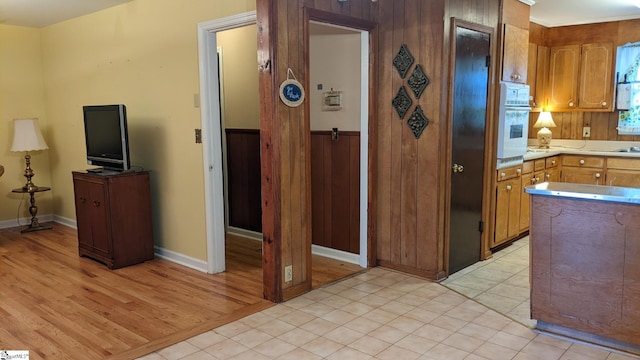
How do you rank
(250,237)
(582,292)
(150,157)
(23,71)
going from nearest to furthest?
(582,292) < (150,157) < (250,237) < (23,71)

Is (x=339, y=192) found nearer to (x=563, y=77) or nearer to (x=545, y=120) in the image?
(x=545, y=120)

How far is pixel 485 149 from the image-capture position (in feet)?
14.1

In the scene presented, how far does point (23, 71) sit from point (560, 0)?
6.27 metres

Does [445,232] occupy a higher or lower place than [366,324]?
higher

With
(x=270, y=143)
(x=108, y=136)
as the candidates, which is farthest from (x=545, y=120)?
(x=108, y=136)

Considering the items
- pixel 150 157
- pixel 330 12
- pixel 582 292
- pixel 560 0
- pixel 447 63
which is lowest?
pixel 582 292

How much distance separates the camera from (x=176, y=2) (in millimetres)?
4137

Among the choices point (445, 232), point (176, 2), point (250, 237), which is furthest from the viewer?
point (250, 237)

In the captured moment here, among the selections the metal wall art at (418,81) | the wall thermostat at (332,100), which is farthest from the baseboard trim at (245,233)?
the metal wall art at (418,81)

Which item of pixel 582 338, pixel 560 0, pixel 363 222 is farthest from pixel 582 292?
pixel 560 0

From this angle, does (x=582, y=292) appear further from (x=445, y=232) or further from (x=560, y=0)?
(x=560, y=0)

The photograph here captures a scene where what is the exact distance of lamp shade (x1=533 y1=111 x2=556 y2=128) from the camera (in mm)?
5934

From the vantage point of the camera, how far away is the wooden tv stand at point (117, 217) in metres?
4.25

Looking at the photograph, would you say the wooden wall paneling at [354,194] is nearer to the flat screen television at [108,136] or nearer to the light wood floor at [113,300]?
the light wood floor at [113,300]
